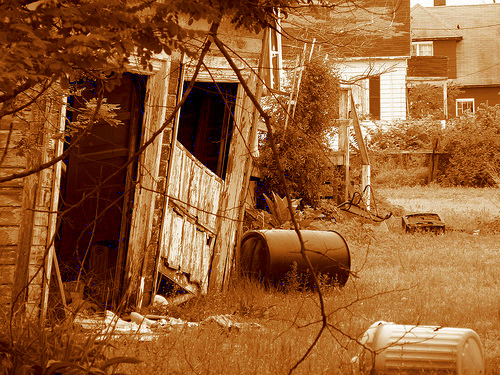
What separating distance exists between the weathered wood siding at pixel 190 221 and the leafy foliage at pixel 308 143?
17.9 feet

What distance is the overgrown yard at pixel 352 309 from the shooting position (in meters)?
4.80

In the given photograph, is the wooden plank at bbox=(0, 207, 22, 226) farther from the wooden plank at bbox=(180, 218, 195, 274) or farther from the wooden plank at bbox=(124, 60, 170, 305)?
the wooden plank at bbox=(180, 218, 195, 274)

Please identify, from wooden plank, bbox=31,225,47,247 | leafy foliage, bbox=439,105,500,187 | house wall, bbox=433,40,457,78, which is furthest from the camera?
house wall, bbox=433,40,457,78

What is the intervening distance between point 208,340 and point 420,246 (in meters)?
6.93

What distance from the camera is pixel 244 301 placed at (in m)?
7.17

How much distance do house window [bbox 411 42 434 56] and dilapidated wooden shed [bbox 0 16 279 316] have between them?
27.9 meters

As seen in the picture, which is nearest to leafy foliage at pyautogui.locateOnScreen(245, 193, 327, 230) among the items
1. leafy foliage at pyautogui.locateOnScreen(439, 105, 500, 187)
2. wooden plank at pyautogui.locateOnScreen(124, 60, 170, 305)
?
Answer: wooden plank at pyautogui.locateOnScreen(124, 60, 170, 305)

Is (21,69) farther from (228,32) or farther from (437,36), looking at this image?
(437,36)

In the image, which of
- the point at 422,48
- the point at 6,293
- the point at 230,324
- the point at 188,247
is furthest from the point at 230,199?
the point at 422,48

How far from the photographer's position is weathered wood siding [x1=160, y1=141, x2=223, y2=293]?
24.1 feet

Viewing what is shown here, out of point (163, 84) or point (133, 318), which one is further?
point (163, 84)

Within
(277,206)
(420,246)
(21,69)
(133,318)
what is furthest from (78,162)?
(21,69)

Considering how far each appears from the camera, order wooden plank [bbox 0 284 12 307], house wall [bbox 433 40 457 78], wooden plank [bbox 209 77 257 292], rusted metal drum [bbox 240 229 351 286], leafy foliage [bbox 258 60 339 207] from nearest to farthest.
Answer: wooden plank [bbox 0 284 12 307] → wooden plank [bbox 209 77 257 292] → rusted metal drum [bbox 240 229 351 286] → leafy foliage [bbox 258 60 339 207] → house wall [bbox 433 40 457 78]

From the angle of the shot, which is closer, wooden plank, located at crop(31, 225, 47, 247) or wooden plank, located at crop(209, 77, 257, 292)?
wooden plank, located at crop(31, 225, 47, 247)
